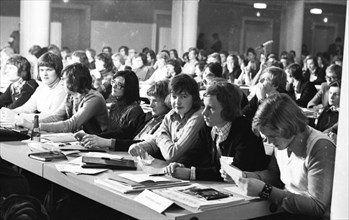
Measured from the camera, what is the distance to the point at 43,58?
574cm

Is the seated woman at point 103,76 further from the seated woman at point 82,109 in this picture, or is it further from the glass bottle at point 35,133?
the glass bottle at point 35,133

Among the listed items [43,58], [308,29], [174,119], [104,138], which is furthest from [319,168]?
[308,29]

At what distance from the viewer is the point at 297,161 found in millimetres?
3053

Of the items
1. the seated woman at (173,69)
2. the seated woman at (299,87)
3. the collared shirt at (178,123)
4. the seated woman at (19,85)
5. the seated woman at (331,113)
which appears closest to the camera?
the collared shirt at (178,123)

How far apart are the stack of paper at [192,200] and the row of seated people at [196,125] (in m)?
0.16

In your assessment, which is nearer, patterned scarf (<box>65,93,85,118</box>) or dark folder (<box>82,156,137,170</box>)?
dark folder (<box>82,156,137,170</box>)

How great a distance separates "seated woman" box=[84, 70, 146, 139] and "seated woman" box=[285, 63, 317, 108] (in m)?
3.72

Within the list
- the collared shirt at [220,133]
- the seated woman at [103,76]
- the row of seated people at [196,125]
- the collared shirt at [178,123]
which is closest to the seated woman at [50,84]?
the row of seated people at [196,125]

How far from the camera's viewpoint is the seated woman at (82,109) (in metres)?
5.04

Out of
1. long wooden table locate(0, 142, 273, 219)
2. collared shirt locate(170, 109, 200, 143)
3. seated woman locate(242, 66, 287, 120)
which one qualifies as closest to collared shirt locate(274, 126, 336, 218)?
long wooden table locate(0, 142, 273, 219)

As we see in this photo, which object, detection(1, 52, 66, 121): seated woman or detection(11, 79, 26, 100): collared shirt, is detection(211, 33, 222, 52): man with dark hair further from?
detection(1, 52, 66, 121): seated woman

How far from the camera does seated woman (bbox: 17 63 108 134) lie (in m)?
5.04

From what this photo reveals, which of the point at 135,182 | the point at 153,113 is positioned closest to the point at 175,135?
the point at 153,113

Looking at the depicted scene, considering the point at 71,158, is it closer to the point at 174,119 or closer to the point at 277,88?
the point at 174,119
